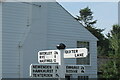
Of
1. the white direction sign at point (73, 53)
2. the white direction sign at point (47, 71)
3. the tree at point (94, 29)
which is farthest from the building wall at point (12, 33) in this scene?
the tree at point (94, 29)

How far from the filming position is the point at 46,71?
8.45 meters

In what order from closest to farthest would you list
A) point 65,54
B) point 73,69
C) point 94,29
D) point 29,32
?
point 65,54
point 73,69
point 29,32
point 94,29

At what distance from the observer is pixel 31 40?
23.2 m

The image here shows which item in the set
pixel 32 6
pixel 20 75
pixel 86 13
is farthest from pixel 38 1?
pixel 86 13

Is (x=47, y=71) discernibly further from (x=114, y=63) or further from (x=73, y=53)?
(x=114, y=63)

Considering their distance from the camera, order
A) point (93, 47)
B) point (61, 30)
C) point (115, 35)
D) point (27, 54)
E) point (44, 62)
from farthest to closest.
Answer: point (115, 35)
point (93, 47)
point (61, 30)
point (27, 54)
point (44, 62)

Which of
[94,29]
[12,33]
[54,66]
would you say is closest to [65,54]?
[54,66]

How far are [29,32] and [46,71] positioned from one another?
1494 centimetres

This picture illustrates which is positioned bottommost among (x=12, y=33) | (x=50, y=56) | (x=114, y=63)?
(x=114, y=63)

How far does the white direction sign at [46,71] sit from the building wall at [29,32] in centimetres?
1373

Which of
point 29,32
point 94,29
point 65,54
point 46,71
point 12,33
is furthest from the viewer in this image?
point 94,29

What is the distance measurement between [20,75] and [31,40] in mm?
2320

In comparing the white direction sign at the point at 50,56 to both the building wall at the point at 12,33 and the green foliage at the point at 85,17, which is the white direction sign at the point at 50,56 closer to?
the building wall at the point at 12,33

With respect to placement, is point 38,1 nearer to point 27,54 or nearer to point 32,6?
point 32,6
